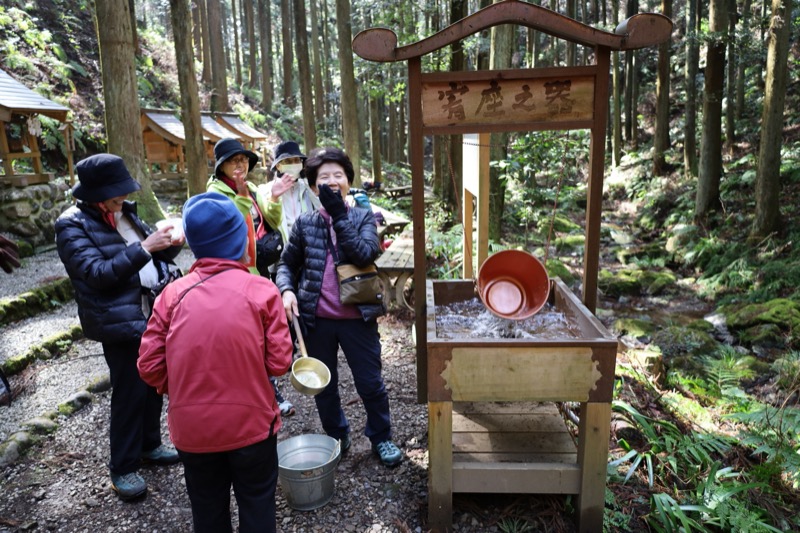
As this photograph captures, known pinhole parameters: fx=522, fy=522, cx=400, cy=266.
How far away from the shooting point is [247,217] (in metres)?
3.69

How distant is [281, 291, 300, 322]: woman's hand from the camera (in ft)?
9.80

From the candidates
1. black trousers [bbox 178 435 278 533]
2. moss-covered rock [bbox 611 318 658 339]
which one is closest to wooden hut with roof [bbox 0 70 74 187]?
black trousers [bbox 178 435 278 533]

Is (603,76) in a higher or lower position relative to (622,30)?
lower

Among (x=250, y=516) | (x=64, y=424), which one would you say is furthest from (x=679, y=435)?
(x=64, y=424)

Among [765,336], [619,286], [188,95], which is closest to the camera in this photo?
[765,336]

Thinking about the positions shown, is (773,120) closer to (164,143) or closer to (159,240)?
(159,240)

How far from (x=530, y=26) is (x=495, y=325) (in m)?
1.75

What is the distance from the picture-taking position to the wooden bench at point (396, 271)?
6.38 m

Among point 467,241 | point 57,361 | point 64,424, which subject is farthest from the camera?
point 57,361

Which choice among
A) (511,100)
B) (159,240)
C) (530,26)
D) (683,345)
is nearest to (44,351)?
(159,240)

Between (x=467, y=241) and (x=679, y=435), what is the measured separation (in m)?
2.24

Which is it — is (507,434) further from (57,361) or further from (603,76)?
(57,361)

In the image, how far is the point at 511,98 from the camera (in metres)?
2.98

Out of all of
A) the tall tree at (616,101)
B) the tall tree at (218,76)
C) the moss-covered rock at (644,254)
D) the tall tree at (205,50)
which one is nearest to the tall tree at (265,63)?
the tall tree at (205,50)
